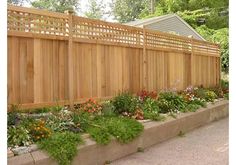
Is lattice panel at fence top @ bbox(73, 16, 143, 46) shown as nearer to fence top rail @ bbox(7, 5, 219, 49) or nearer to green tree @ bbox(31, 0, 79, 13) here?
fence top rail @ bbox(7, 5, 219, 49)

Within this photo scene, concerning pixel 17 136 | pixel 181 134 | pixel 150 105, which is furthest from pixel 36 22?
pixel 181 134

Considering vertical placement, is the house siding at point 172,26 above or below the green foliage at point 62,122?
above

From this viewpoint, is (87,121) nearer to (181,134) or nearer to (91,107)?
(91,107)

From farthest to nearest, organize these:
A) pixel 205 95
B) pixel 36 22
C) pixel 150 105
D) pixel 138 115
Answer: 1. pixel 205 95
2. pixel 150 105
3. pixel 138 115
4. pixel 36 22

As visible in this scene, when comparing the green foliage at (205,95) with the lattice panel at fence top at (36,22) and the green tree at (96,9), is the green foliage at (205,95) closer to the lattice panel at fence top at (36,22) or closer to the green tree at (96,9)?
the lattice panel at fence top at (36,22)

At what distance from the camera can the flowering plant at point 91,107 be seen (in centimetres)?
553

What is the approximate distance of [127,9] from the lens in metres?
41.2

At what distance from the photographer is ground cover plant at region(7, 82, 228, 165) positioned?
157 inches

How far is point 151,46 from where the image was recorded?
7922 millimetres

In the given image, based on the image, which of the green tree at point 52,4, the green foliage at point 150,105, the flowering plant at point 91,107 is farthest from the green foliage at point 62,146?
the green tree at point 52,4

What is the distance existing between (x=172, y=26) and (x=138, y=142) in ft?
49.7

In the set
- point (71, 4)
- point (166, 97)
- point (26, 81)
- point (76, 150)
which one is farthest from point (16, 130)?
Answer: point (71, 4)

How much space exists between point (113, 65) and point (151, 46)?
65.2 inches
